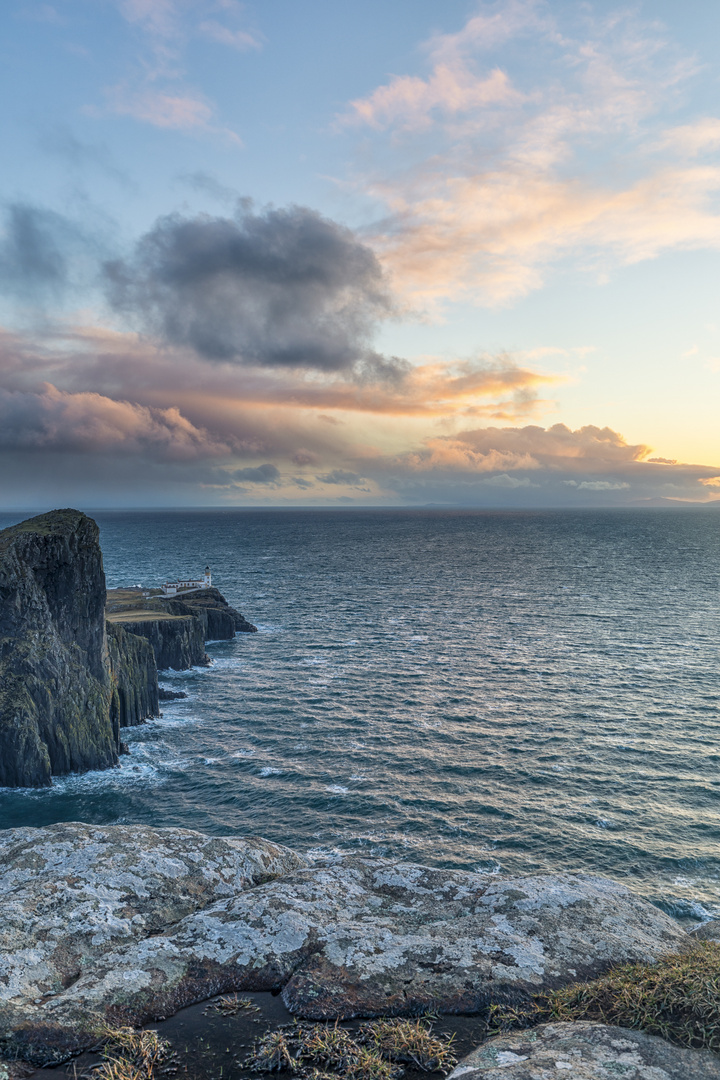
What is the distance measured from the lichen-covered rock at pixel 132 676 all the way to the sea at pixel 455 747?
179 centimetres

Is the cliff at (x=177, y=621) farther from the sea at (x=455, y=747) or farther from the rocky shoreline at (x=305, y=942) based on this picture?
the rocky shoreline at (x=305, y=942)

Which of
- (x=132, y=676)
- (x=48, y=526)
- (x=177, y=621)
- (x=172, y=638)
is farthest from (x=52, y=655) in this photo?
(x=177, y=621)

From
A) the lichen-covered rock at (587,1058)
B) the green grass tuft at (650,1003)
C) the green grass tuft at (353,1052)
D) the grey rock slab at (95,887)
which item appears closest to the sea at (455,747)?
the green grass tuft at (650,1003)

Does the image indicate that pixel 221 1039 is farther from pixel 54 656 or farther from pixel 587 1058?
pixel 54 656

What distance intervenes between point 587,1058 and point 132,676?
47367mm

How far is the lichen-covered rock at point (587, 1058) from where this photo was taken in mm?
6570

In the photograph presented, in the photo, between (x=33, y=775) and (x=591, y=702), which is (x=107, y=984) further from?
(x=591, y=702)

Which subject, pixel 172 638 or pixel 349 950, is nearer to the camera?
pixel 349 950

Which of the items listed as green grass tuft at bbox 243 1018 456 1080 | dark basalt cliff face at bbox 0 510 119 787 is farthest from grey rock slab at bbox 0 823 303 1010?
dark basalt cliff face at bbox 0 510 119 787

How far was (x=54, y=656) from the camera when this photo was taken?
38656 mm

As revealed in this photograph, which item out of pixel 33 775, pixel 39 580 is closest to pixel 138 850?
pixel 33 775

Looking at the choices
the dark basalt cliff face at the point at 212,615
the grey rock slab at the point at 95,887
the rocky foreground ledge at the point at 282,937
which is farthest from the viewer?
the dark basalt cliff face at the point at 212,615

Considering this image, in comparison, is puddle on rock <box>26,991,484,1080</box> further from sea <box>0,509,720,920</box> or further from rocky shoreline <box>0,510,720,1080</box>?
sea <box>0,509,720,920</box>

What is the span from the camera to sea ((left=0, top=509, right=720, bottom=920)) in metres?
30.6
